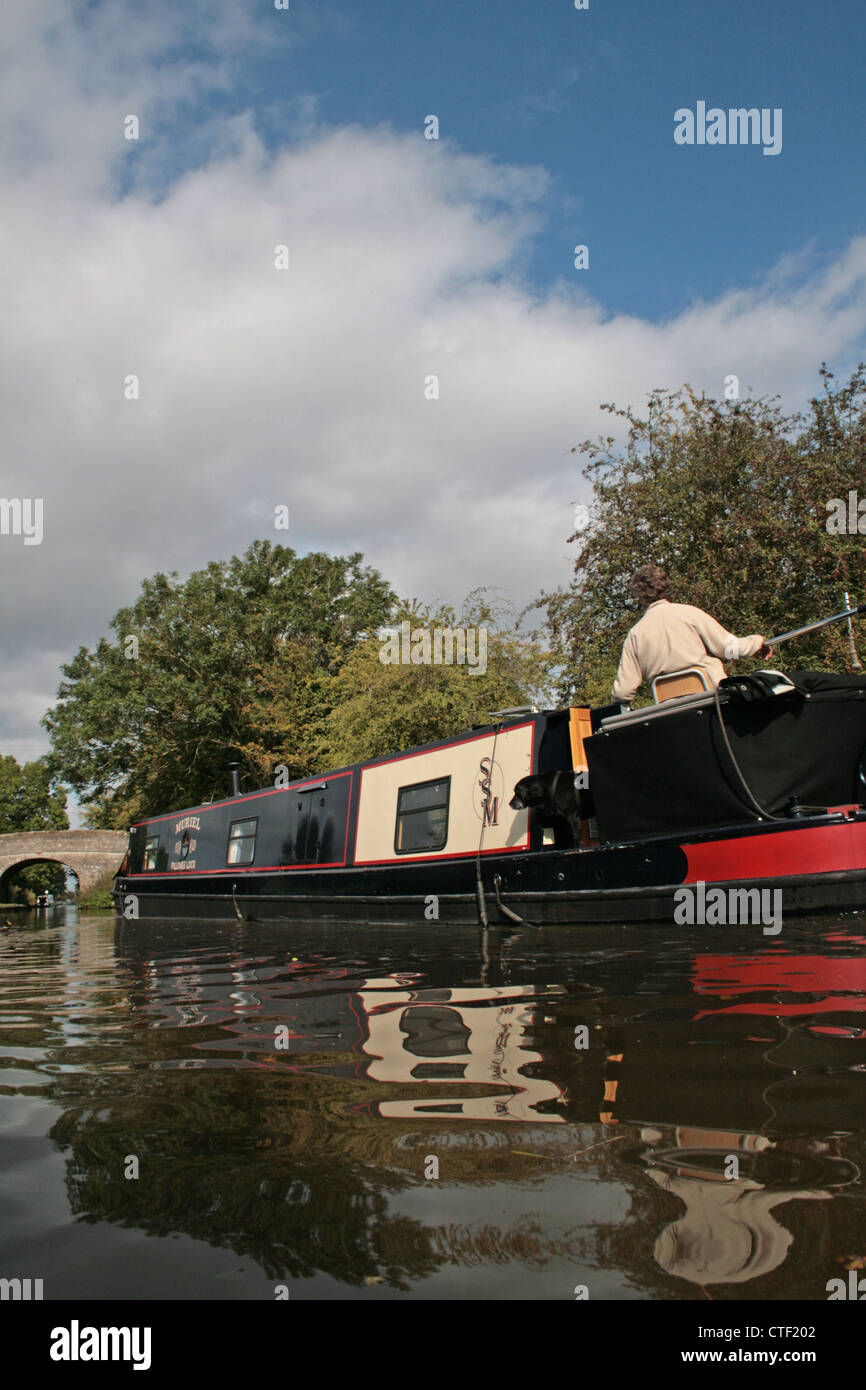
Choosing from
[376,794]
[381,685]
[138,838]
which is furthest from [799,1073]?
[381,685]

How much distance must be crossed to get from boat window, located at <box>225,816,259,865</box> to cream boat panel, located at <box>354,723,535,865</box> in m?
2.81

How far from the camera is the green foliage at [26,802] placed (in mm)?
55750

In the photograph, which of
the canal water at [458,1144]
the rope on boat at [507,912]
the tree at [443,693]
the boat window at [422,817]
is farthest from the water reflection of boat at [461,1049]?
the tree at [443,693]

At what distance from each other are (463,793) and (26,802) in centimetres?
5486

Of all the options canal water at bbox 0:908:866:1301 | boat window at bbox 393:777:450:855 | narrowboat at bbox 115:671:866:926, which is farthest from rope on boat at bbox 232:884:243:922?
canal water at bbox 0:908:866:1301

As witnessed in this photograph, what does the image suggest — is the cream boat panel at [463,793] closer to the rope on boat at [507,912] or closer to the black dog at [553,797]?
the rope on boat at [507,912]

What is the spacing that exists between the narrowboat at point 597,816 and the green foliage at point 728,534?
6957 mm

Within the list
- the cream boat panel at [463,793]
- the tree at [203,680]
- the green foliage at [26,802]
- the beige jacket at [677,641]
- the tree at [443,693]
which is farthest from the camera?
the green foliage at [26,802]

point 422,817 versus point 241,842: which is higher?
point 422,817

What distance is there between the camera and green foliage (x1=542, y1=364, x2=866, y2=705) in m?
14.1

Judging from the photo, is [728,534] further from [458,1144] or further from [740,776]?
[458,1144]

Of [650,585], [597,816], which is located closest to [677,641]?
[650,585]

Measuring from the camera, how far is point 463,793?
8.18m

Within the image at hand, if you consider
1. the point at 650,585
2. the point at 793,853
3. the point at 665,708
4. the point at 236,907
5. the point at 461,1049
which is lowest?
the point at 236,907
